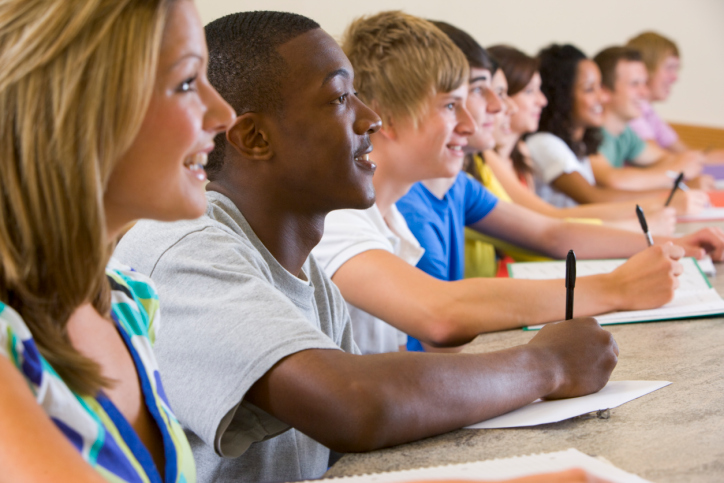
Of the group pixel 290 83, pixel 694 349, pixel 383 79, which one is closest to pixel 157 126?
pixel 290 83

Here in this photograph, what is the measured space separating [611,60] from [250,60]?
312 centimetres

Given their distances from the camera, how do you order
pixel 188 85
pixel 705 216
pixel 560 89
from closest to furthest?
pixel 188 85
pixel 705 216
pixel 560 89

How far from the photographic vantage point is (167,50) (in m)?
0.52

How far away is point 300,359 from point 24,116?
296 millimetres

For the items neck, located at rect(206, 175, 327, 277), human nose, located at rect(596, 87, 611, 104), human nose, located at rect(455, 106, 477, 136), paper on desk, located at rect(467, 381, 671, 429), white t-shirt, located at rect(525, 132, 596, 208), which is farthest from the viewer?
human nose, located at rect(596, 87, 611, 104)

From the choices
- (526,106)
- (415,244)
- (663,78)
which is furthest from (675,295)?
(663,78)

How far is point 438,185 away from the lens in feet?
5.39

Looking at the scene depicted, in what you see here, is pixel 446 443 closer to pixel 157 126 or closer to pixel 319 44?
pixel 157 126

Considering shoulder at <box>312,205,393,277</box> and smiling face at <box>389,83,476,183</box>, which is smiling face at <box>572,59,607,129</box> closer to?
smiling face at <box>389,83,476,183</box>

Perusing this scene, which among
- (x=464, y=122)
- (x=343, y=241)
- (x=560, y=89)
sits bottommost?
(x=560, y=89)

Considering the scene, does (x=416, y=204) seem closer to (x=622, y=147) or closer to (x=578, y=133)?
(x=578, y=133)

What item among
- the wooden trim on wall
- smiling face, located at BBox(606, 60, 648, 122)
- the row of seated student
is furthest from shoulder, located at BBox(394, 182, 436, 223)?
the wooden trim on wall

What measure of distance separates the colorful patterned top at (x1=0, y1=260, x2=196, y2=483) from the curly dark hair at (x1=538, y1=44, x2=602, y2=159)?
8.94ft

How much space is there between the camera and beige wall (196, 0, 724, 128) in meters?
2.60
